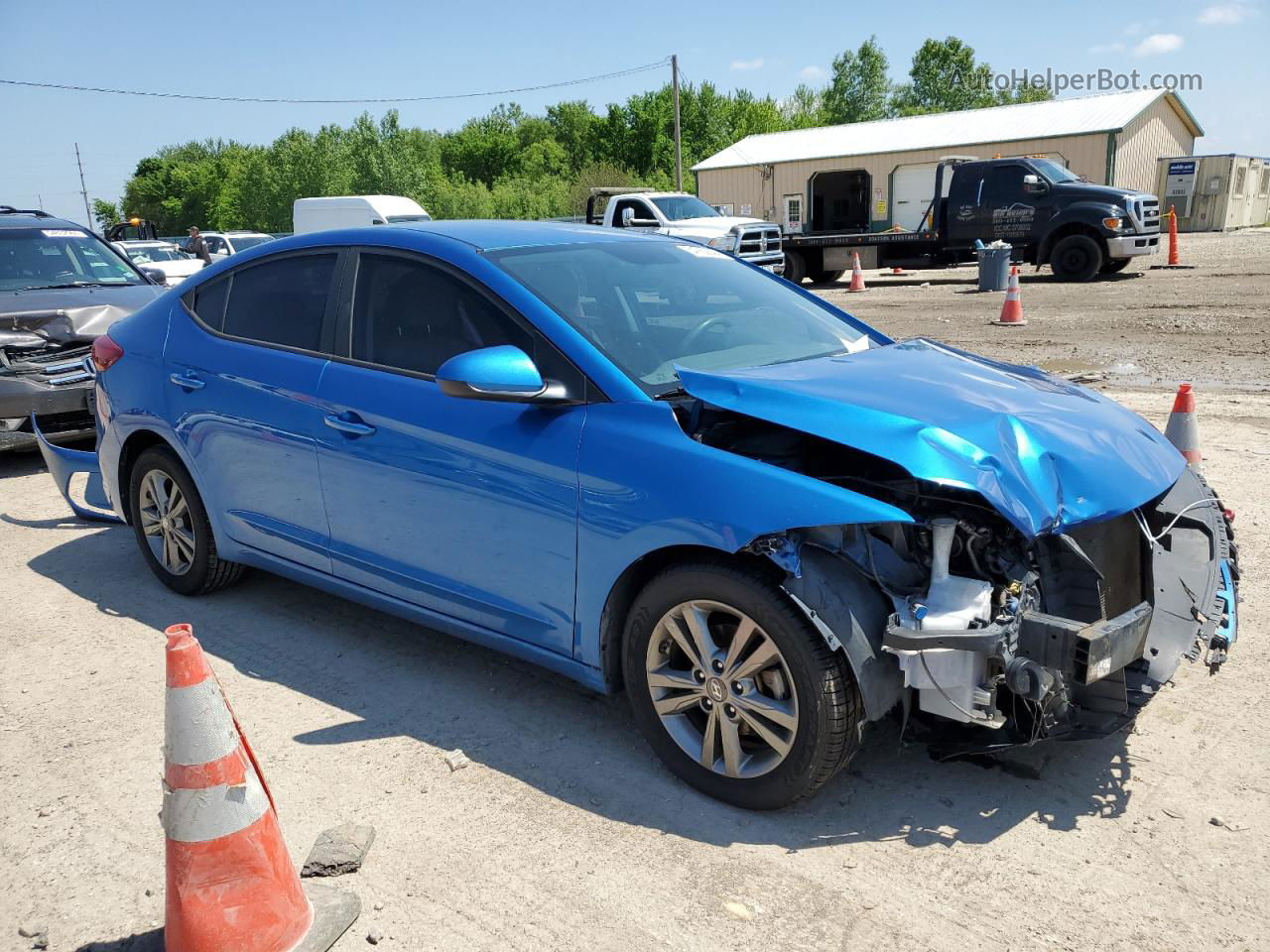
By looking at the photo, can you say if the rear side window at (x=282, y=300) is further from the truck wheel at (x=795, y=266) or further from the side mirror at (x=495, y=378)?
the truck wheel at (x=795, y=266)

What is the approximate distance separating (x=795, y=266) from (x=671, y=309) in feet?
67.0

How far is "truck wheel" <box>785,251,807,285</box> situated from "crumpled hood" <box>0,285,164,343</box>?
56.2ft

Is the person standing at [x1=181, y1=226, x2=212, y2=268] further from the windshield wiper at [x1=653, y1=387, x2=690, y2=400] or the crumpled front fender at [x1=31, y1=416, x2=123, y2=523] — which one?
the windshield wiper at [x1=653, y1=387, x2=690, y2=400]

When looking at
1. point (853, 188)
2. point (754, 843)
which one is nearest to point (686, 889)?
point (754, 843)

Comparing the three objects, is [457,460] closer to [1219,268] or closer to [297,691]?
[297,691]

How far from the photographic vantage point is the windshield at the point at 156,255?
2323cm

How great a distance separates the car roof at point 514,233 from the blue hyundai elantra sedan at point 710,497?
0.02 meters

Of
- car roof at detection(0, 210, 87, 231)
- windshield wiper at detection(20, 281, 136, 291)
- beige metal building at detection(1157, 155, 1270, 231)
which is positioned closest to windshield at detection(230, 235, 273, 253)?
car roof at detection(0, 210, 87, 231)

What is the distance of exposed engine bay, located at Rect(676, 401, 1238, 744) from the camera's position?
9.20 feet

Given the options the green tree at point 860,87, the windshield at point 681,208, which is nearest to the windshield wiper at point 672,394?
Answer: the windshield at point 681,208

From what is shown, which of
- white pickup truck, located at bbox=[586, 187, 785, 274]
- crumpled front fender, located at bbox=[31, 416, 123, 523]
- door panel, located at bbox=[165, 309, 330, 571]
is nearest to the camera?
door panel, located at bbox=[165, 309, 330, 571]

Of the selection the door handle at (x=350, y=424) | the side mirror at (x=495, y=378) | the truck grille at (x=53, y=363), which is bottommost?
the truck grille at (x=53, y=363)

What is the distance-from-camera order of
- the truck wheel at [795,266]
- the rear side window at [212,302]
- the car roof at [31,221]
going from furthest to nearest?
the truck wheel at [795,266]
the car roof at [31,221]
the rear side window at [212,302]

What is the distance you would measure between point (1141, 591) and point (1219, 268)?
71.7 feet
